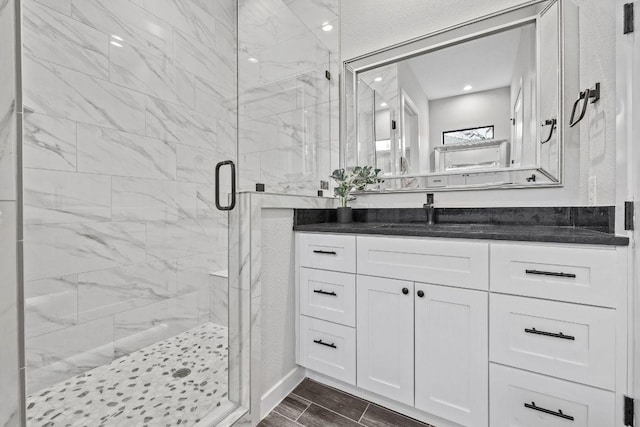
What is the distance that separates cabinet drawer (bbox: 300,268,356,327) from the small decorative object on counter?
510mm

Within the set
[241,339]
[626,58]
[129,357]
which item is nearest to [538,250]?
[626,58]

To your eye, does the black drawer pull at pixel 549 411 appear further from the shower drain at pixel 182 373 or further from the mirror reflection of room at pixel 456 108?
the shower drain at pixel 182 373

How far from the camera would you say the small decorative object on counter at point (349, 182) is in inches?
75.8

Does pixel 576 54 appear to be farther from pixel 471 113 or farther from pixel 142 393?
pixel 142 393

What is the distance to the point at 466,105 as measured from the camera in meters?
1.72

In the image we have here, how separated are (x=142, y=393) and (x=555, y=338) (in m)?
1.94

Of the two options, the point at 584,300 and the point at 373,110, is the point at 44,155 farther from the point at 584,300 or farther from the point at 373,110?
the point at 584,300

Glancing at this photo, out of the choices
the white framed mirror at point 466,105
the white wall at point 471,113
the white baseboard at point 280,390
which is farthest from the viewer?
the white wall at point 471,113

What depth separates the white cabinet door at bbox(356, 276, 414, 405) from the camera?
50.4 inches

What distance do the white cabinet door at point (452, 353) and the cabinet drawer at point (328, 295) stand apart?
13.0 inches

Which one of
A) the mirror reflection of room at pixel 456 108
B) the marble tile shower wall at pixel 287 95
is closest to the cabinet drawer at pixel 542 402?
the mirror reflection of room at pixel 456 108

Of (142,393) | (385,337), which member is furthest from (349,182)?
(142,393)

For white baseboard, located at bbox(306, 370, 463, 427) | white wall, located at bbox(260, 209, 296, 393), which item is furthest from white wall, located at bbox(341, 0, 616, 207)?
white baseboard, located at bbox(306, 370, 463, 427)

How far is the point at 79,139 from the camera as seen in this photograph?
1.67 m
